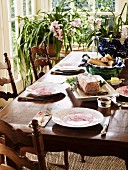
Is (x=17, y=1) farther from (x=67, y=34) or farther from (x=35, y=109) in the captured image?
(x=35, y=109)

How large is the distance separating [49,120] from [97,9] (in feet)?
11.3

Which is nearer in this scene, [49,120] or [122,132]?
[122,132]

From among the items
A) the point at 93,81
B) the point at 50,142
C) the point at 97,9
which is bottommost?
the point at 50,142

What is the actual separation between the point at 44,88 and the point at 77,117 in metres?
0.54

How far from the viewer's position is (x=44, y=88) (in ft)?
7.24

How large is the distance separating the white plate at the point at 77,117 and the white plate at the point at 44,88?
37cm

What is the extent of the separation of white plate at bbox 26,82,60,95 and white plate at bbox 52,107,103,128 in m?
0.37

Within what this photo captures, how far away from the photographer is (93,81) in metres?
2.04

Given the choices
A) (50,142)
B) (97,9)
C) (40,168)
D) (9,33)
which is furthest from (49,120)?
(97,9)

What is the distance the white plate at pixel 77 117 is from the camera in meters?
1.66

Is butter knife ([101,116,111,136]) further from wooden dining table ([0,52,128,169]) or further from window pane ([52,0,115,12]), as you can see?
window pane ([52,0,115,12])

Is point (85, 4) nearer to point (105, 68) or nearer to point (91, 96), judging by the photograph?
point (105, 68)

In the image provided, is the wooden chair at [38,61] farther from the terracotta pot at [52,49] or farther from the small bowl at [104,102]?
the small bowl at [104,102]

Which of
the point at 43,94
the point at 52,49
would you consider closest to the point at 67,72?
the point at 43,94
